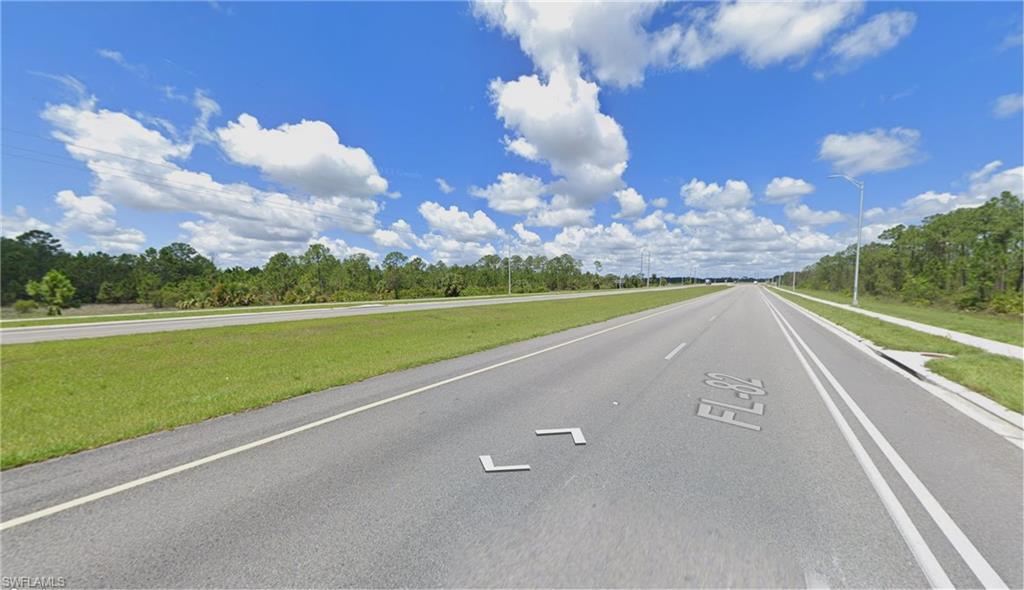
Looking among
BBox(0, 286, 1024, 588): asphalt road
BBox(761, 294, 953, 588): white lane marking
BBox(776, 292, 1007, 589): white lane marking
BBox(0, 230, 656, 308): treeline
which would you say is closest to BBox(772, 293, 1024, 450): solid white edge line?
BBox(0, 286, 1024, 588): asphalt road

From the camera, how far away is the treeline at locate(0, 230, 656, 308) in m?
53.5

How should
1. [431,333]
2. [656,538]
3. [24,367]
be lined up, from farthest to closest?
[431,333]
[24,367]
[656,538]

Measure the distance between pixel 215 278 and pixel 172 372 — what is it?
73.3 meters

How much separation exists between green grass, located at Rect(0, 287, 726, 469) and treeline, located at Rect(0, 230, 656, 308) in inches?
1563

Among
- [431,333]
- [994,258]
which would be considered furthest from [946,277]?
[431,333]

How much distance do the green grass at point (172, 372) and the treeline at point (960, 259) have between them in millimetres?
41669

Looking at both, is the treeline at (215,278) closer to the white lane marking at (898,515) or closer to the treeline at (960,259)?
the white lane marking at (898,515)

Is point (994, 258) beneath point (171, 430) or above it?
above

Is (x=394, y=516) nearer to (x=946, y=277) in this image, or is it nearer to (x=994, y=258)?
(x=994, y=258)

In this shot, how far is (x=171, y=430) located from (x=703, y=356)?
1065cm

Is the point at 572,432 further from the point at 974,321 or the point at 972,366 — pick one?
the point at 974,321

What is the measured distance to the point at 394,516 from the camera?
2.94 m

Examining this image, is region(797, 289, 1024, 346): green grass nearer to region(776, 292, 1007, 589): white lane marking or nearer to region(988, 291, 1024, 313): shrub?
region(988, 291, 1024, 313): shrub

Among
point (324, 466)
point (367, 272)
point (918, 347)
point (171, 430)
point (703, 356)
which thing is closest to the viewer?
point (324, 466)
